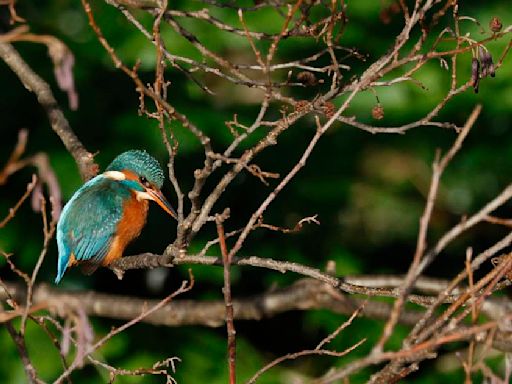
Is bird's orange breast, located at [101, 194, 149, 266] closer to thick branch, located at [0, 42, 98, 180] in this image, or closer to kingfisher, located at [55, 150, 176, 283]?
kingfisher, located at [55, 150, 176, 283]

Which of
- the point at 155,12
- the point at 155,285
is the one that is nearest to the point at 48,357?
the point at 155,285

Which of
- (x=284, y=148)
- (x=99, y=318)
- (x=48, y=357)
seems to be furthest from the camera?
(x=284, y=148)

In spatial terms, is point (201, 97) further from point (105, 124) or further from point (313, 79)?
point (313, 79)

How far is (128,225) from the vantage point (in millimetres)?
3834

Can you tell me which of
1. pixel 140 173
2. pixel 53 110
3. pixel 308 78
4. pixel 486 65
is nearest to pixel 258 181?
pixel 140 173

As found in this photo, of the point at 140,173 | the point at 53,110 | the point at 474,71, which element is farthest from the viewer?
the point at 140,173

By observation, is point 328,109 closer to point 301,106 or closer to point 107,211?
point 301,106

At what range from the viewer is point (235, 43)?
14.0 feet

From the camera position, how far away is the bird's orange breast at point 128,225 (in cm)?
373

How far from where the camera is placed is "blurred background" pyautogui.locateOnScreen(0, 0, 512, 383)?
13.2 ft

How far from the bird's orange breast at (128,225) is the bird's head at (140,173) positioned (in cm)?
8

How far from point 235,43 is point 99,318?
1223 millimetres

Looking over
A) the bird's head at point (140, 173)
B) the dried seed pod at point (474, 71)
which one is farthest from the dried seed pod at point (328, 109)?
the bird's head at point (140, 173)

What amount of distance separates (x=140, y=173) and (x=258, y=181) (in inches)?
35.3
